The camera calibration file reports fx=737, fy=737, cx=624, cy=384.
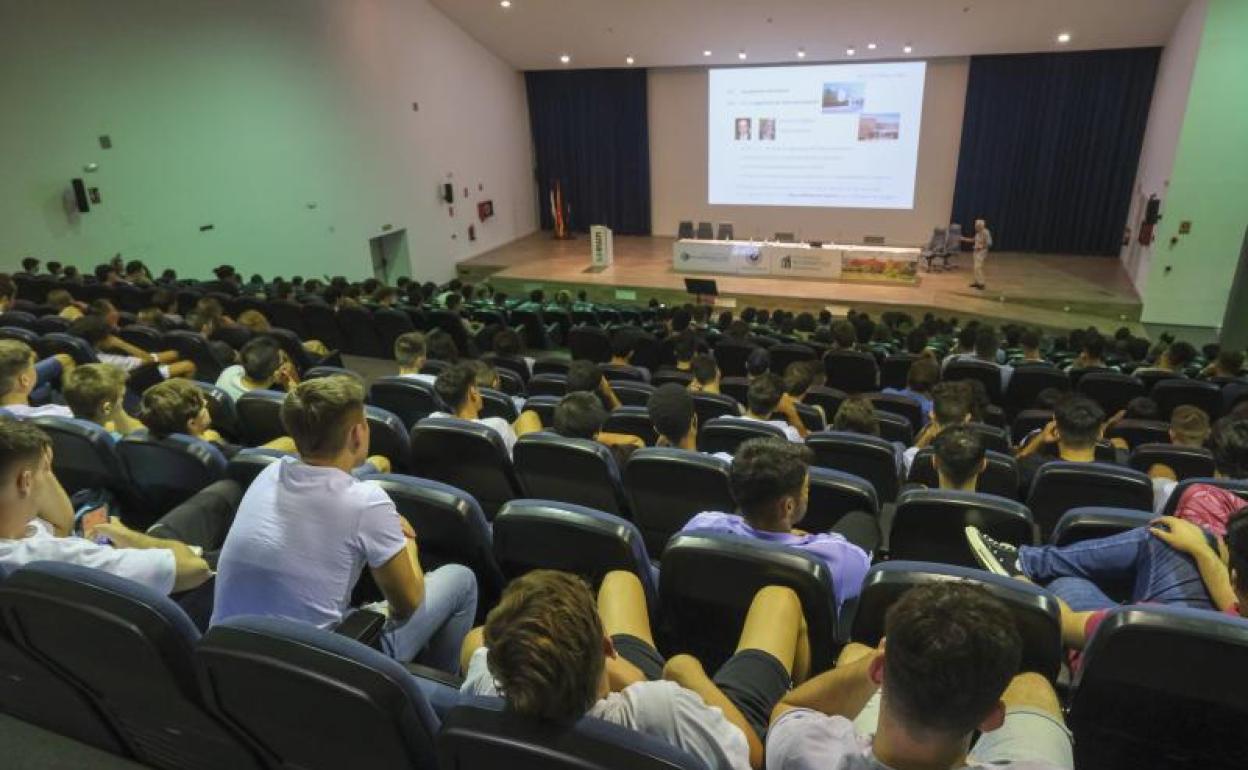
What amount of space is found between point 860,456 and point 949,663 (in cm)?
227

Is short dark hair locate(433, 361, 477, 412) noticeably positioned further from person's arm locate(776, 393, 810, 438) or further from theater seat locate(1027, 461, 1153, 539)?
theater seat locate(1027, 461, 1153, 539)

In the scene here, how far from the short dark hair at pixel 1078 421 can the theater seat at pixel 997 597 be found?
6.88 ft

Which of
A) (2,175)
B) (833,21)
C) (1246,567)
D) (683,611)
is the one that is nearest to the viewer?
(1246,567)

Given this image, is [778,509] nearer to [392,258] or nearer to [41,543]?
[41,543]

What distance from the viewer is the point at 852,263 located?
12.1 metres

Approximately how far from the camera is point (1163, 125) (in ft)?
36.5

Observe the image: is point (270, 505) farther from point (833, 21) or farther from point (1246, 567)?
point (833, 21)

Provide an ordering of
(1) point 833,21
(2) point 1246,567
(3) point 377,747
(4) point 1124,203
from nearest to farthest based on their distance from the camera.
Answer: (3) point 377,747 < (2) point 1246,567 < (1) point 833,21 < (4) point 1124,203

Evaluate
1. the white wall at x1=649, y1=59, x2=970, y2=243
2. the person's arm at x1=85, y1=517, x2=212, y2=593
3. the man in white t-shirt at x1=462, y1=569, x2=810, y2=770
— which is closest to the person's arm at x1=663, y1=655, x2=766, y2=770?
the man in white t-shirt at x1=462, y1=569, x2=810, y2=770

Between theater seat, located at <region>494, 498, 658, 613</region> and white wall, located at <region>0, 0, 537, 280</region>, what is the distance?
807 cm

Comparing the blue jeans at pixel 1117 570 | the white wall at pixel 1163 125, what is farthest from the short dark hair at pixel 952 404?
the white wall at pixel 1163 125

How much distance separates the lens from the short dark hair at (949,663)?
1.09 metres

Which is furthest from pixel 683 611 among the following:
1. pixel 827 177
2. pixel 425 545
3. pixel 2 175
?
pixel 827 177

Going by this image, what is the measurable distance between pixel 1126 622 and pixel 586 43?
14488mm
